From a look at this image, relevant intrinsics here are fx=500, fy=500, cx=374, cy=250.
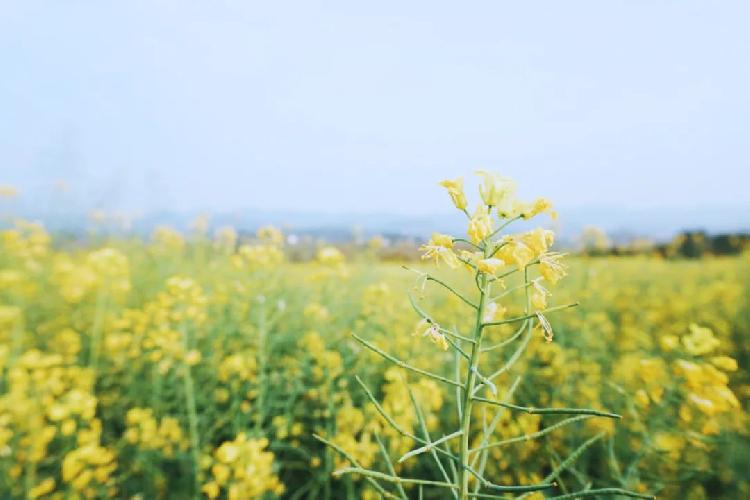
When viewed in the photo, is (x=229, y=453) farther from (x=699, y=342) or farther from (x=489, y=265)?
(x=699, y=342)

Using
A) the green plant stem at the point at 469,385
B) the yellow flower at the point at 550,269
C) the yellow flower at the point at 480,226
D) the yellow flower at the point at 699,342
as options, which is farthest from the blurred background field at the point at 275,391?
the yellow flower at the point at 480,226

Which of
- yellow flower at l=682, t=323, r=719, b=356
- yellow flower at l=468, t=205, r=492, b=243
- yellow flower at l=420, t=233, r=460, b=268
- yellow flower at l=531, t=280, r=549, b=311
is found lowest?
yellow flower at l=682, t=323, r=719, b=356

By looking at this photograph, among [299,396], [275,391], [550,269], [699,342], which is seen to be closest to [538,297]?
[550,269]

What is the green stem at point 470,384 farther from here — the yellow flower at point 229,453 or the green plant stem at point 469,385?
the yellow flower at point 229,453

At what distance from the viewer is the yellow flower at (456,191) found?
43.4 inches

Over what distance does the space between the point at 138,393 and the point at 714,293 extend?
256 inches

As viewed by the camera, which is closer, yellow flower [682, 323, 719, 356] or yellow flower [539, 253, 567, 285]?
yellow flower [539, 253, 567, 285]

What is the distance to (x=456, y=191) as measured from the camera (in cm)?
110

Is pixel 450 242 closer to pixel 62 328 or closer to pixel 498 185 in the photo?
pixel 498 185

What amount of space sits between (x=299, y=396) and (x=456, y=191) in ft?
7.83

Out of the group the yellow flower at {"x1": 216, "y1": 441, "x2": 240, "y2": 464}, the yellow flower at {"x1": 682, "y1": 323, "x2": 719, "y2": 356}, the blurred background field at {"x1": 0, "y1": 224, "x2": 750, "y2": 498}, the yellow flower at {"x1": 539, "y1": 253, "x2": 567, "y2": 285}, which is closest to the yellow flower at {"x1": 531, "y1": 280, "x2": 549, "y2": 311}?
the yellow flower at {"x1": 539, "y1": 253, "x2": 567, "y2": 285}

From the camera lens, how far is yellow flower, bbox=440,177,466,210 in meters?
1.10

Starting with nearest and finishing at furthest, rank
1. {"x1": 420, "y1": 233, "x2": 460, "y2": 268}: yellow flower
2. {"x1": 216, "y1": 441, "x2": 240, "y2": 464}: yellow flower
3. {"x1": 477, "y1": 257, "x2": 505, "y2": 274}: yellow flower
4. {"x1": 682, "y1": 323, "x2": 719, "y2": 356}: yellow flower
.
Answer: {"x1": 477, "y1": 257, "x2": 505, "y2": 274}: yellow flower < {"x1": 420, "y1": 233, "x2": 460, "y2": 268}: yellow flower < {"x1": 682, "y1": 323, "x2": 719, "y2": 356}: yellow flower < {"x1": 216, "y1": 441, "x2": 240, "y2": 464}: yellow flower

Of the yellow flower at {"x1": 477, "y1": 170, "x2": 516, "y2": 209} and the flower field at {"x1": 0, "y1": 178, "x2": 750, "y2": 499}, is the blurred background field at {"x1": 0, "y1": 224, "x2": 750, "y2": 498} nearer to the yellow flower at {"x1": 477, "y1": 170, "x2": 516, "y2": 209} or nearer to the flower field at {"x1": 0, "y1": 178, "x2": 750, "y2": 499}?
the flower field at {"x1": 0, "y1": 178, "x2": 750, "y2": 499}
